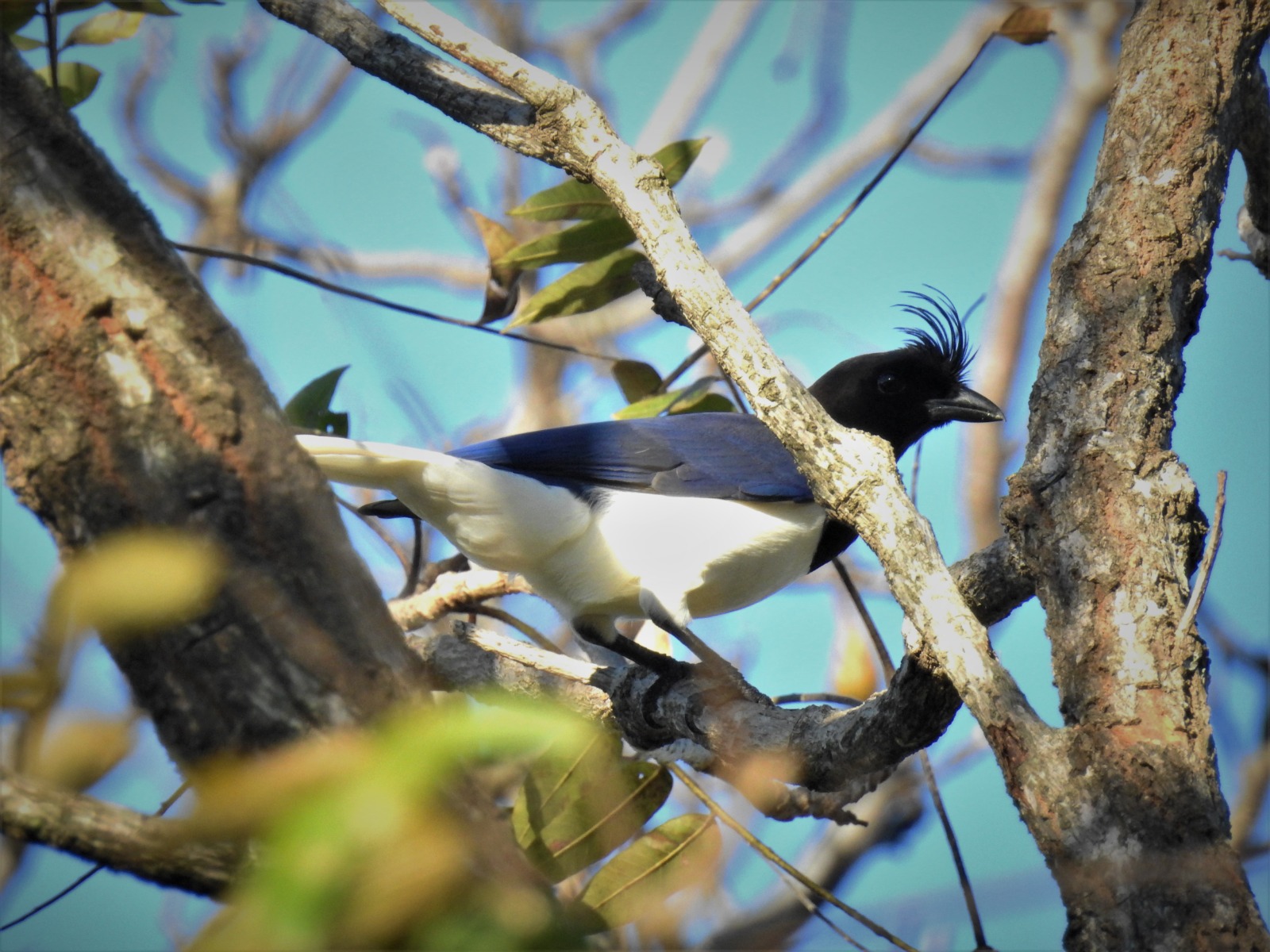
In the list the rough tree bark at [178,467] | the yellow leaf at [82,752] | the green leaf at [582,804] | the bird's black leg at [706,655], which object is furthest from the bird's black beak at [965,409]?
the yellow leaf at [82,752]

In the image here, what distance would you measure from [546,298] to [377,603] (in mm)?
2516

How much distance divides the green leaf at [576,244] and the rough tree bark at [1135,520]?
156 centimetres

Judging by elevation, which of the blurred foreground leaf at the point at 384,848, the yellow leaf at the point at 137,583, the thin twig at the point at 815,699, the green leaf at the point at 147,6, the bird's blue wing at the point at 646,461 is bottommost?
the blurred foreground leaf at the point at 384,848

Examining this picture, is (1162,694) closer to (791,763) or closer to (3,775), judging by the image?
(791,763)

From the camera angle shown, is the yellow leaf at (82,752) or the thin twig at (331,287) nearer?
the yellow leaf at (82,752)

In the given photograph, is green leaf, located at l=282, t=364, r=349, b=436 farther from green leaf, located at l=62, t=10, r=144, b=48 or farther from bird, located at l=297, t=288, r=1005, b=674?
green leaf, located at l=62, t=10, r=144, b=48

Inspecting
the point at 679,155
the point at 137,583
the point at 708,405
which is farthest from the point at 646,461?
the point at 137,583

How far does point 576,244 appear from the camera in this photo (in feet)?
11.7

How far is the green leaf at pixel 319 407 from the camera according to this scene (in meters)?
3.82

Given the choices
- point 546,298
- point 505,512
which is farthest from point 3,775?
point 546,298

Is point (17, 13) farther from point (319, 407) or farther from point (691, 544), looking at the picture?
point (691, 544)

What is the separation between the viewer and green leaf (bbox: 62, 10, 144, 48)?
379 cm

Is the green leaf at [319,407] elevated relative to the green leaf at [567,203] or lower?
lower

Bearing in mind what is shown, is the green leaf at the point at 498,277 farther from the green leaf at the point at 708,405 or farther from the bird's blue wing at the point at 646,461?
the green leaf at the point at 708,405
